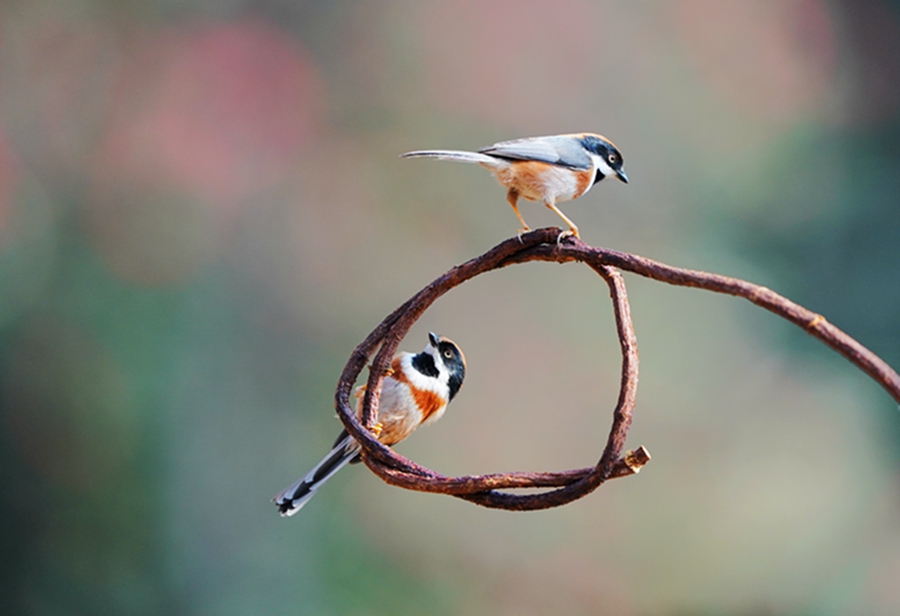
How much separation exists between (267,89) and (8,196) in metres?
0.92

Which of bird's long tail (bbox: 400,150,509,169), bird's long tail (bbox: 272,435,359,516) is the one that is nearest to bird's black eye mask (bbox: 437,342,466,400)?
bird's long tail (bbox: 272,435,359,516)

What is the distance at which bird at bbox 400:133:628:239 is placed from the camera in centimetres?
132

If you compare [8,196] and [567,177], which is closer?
[567,177]

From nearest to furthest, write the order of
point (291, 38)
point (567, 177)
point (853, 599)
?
1. point (567, 177)
2. point (853, 599)
3. point (291, 38)

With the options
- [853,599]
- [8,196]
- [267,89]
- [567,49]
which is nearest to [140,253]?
[8,196]

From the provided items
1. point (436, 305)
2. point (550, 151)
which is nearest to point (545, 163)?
point (550, 151)

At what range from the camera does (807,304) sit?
248 centimetres

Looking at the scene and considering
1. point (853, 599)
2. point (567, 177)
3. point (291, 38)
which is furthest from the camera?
point (291, 38)

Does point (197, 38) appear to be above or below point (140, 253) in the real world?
above

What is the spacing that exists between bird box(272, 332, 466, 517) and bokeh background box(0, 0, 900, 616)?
86 centimetres

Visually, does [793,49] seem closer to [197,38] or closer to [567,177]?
[567,177]

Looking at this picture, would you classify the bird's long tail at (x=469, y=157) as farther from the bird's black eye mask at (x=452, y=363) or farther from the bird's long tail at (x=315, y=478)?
the bird's long tail at (x=315, y=478)

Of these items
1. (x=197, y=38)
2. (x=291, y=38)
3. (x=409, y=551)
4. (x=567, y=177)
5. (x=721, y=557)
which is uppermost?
(x=291, y=38)

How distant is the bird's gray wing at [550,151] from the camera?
1.33 meters
